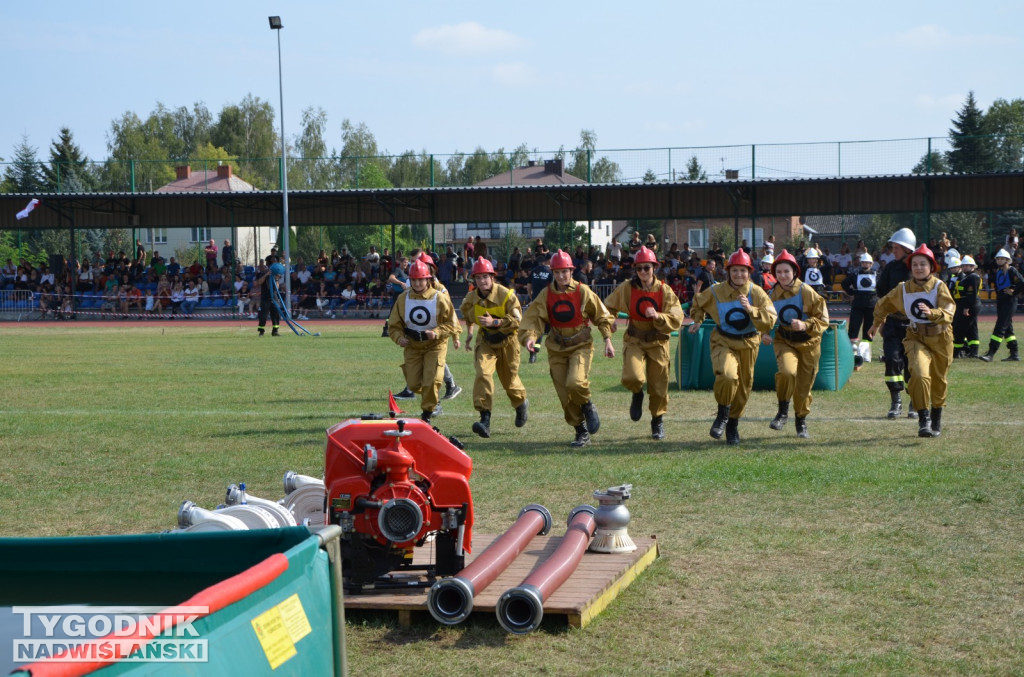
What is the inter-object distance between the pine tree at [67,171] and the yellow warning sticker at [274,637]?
46.6 metres

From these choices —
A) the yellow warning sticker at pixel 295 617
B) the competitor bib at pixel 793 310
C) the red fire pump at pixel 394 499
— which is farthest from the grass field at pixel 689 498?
the yellow warning sticker at pixel 295 617

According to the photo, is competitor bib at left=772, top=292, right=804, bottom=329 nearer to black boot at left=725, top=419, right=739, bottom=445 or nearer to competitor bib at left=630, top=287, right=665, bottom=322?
black boot at left=725, top=419, right=739, bottom=445

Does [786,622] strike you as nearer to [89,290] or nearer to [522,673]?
[522,673]

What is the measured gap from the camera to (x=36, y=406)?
1550 centimetres

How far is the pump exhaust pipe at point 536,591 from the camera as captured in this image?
553 cm

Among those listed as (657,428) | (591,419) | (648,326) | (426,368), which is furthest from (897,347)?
(426,368)

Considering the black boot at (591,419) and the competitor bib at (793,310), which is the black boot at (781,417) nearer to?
the competitor bib at (793,310)

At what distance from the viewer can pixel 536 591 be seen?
18.3 feet

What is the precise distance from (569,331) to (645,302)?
0.89 meters

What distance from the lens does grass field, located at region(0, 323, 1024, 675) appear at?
5.43 metres

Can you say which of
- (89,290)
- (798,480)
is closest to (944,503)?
(798,480)

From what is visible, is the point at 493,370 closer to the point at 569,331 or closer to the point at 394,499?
the point at 569,331

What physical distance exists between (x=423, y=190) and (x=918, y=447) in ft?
106

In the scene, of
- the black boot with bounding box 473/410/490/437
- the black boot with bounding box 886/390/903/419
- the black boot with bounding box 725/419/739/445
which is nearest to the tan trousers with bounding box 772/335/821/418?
the black boot with bounding box 725/419/739/445
